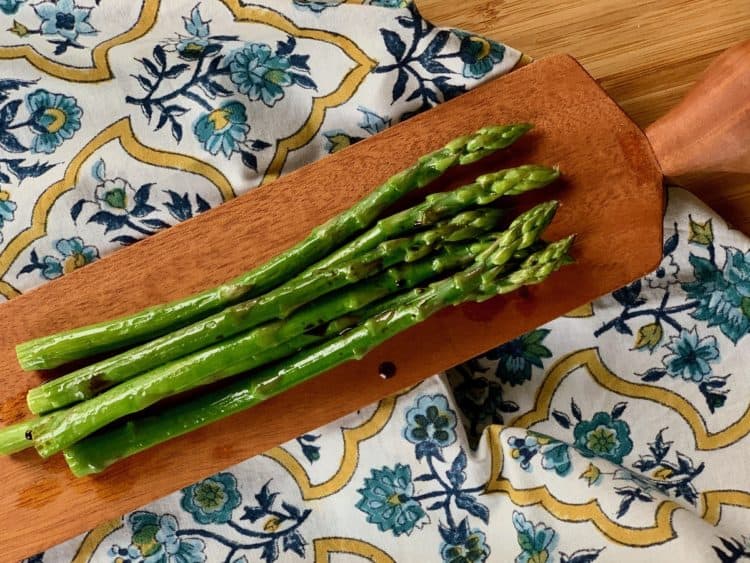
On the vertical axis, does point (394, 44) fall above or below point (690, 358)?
above

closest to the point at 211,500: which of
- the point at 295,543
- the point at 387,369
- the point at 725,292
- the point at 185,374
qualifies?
the point at 295,543

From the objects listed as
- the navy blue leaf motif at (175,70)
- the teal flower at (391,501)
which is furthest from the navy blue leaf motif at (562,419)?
the navy blue leaf motif at (175,70)

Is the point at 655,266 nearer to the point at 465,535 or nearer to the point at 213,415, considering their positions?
the point at 465,535

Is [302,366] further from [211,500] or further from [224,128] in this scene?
[224,128]

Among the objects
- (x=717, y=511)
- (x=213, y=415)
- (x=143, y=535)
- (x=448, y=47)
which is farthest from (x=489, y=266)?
(x=143, y=535)

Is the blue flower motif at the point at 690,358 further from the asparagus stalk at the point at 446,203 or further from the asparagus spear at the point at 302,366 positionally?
the asparagus stalk at the point at 446,203

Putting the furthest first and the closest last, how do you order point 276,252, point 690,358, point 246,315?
point 690,358, point 276,252, point 246,315

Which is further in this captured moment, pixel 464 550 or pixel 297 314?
pixel 464 550

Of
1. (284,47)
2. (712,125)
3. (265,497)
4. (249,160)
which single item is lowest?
(265,497)
